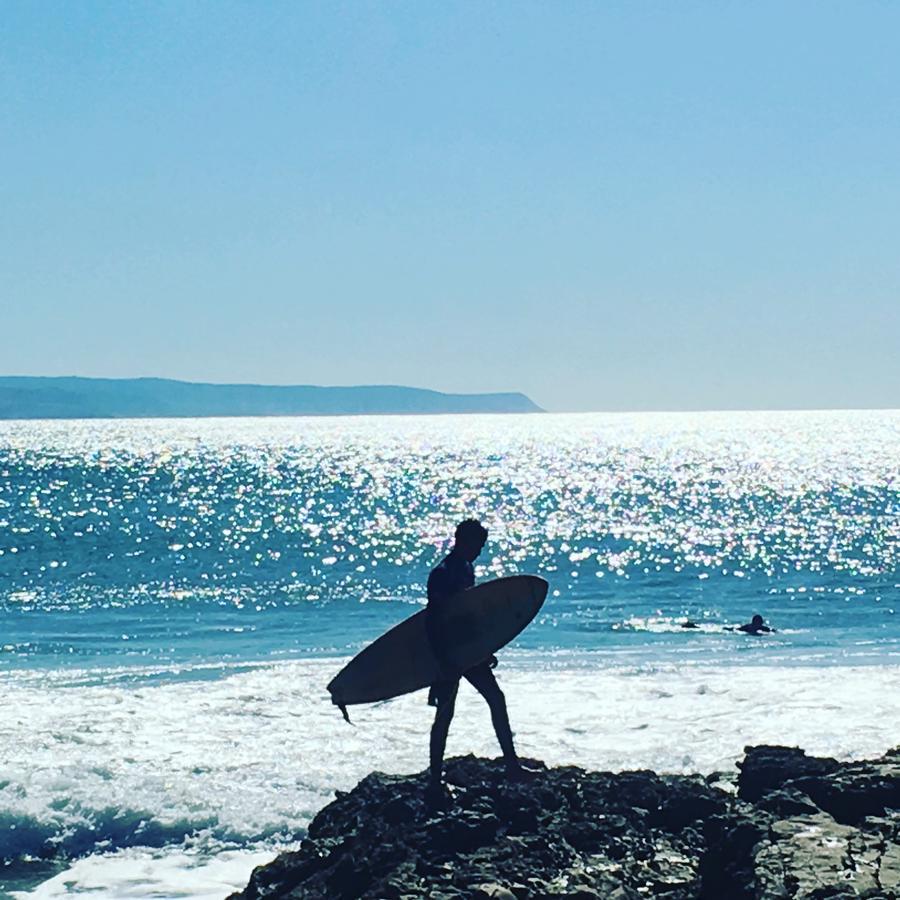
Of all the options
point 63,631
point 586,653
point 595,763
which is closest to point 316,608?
point 63,631

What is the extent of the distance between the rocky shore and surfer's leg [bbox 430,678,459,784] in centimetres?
35

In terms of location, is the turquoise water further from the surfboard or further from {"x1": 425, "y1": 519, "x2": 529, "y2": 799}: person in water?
{"x1": 425, "y1": 519, "x2": 529, "y2": 799}: person in water

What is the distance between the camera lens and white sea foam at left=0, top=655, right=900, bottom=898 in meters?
15.9

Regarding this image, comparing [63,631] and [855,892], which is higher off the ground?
[855,892]

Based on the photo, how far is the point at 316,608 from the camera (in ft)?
146

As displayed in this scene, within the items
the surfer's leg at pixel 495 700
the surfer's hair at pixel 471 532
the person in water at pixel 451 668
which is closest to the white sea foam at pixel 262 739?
the person in water at pixel 451 668

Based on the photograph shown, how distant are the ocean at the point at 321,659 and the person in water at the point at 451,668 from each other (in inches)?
164

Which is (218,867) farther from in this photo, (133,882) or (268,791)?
(268,791)

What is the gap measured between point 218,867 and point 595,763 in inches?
253

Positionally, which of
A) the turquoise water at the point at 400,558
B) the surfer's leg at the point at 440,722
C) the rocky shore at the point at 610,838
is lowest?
the turquoise water at the point at 400,558

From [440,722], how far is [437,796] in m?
0.77

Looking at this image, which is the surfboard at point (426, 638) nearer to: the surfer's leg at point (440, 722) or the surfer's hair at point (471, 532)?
the surfer's leg at point (440, 722)

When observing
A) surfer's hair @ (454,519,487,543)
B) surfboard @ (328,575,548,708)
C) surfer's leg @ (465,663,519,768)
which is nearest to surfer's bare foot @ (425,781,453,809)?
surfer's leg @ (465,663,519,768)

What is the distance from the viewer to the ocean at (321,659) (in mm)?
16828
